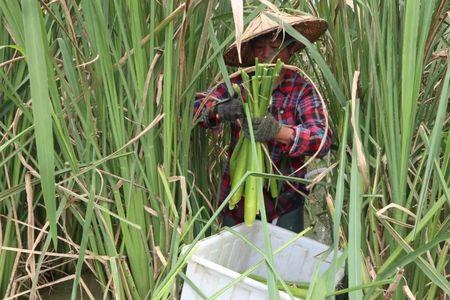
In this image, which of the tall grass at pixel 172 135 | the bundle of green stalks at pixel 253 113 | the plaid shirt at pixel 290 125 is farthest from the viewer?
the plaid shirt at pixel 290 125

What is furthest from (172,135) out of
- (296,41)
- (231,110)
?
(296,41)

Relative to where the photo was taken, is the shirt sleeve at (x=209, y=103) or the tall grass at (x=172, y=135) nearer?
the tall grass at (x=172, y=135)

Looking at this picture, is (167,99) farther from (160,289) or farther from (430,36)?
(430,36)

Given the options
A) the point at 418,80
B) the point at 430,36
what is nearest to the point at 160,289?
the point at 418,80

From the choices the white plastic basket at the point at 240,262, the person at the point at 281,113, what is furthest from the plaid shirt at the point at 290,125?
the white plastic basket at the point at 240,262

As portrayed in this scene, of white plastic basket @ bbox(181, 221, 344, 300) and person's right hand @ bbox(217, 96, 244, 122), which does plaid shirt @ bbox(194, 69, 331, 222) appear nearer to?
person's right hand @ bbox(217, 96, 244, 122)

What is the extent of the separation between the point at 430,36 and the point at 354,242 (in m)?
Result: 0.43

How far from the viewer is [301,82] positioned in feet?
3.93

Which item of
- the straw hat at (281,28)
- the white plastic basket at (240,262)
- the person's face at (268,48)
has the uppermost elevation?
the straw hat at (281,28)

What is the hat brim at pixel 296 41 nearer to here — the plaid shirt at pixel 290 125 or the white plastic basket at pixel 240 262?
the plaid shirt at pixel 290 125

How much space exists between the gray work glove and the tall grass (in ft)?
0.44

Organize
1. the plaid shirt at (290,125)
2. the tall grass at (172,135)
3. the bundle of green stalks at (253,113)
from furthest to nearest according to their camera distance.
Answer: the plaid shirt at (290,125), the bundle of green stalks at (253,113), the tall grass at (172,135)

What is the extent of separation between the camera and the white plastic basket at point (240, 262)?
0.78 meters

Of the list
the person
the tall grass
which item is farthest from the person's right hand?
the tall grass
